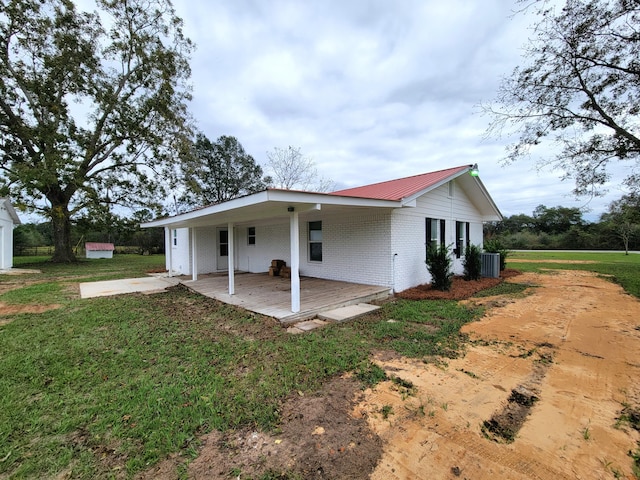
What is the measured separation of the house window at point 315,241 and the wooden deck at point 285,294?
83 centimetres

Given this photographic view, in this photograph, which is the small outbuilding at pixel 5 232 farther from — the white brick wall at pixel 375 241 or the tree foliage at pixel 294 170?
the tree foliage at pixel 294 170

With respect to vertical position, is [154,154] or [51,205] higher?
[154,154]

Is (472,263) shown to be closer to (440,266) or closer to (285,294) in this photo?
(440,266)

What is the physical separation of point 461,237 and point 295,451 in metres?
11.3

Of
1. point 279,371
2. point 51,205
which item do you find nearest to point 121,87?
point 51,205

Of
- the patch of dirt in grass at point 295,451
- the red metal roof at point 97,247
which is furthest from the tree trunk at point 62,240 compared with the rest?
the patch of dirt in grass at point 295,451

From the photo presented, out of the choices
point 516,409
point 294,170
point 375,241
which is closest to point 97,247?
point 294,170

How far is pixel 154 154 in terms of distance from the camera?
19.5 m

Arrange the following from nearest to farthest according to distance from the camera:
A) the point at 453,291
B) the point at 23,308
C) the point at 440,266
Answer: the point at 23,308, the point at 440,266, the point at 453,291

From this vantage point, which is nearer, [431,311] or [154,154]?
[431,311]

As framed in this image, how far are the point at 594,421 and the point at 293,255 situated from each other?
4.36m

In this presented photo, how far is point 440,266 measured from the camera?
8039mm

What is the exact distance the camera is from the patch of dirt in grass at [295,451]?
194 cm

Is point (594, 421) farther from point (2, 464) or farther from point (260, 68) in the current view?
point (260, 68)
